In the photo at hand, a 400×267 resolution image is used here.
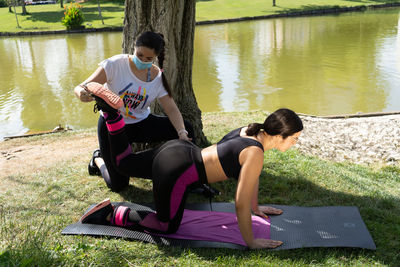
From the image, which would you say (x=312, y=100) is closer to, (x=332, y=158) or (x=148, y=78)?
(x=332, y=158)

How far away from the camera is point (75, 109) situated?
9633 mm

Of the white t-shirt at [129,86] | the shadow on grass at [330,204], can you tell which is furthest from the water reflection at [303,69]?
the white t-shirt at [129,86]

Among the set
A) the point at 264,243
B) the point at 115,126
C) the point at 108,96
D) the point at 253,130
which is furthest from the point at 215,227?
the point at 108,96

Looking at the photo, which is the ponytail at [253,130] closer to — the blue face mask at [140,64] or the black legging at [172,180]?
the black legging at [172,180]

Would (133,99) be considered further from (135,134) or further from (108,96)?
(108,96)

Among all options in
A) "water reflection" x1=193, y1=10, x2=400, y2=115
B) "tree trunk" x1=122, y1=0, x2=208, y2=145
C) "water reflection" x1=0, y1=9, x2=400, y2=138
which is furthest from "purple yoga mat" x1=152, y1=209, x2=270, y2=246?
"water reflection" x1=193, y1=10, x2=400, y2=115

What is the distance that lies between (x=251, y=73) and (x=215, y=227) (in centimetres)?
1020

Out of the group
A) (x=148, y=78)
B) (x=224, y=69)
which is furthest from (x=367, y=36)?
(x=148, y=78)

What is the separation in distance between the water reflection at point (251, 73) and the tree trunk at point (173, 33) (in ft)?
14.2

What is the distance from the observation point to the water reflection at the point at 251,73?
941 cm

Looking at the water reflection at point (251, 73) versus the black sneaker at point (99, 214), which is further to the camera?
the water reflection at point (251, 73)

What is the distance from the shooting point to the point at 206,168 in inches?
110

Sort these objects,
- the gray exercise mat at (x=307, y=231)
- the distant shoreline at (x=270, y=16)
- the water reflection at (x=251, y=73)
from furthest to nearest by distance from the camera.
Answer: the distant shoreline at (x=270, y=16)
the water reflection at (x=251, y=73)
the gray exercise mat at (x=307, y=231)

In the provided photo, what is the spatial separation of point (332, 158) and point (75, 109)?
6.75 meters
